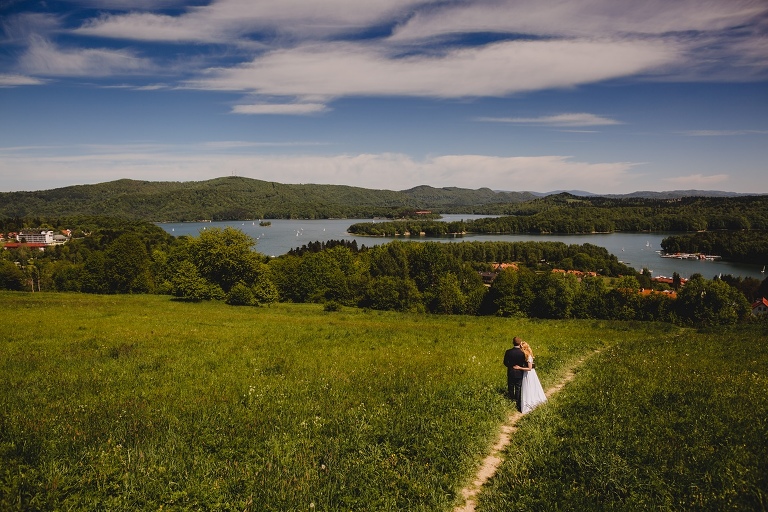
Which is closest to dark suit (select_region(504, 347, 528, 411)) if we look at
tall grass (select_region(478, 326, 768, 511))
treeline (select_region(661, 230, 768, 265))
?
tall grass (select_region(478, 326, 768, 511))

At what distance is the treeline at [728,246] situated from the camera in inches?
6142

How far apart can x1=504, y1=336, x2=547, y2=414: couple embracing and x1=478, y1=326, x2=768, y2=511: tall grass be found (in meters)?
0.48

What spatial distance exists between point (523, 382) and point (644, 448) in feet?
11.1

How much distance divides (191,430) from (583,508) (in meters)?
7.11

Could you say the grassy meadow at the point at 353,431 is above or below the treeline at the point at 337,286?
above

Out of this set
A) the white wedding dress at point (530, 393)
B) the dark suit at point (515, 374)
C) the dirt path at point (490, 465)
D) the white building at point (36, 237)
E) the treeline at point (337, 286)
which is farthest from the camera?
the white building at point (36, 237)

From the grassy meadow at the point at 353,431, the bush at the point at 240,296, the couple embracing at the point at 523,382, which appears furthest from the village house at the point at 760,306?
the couple embracing at the point at 523,382

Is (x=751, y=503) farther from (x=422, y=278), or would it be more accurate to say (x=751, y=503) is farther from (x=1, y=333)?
(x=422, y=278)

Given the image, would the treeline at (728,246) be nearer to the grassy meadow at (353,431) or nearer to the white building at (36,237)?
the grassy meadow at (353,431)

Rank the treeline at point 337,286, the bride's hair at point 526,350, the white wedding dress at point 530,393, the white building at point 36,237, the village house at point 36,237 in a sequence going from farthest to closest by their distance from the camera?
the white building at point 36,237 → the village house at point 36,237 → the treeline at point 337,286 → the bride's hair at point 526,350 → the white wedding dress at point 530,393

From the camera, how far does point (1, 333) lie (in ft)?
56.4

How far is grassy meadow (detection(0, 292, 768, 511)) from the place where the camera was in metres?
6.26

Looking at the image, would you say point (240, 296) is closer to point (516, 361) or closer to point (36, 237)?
point (516, 361)

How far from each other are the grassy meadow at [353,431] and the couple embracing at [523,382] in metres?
0.47
